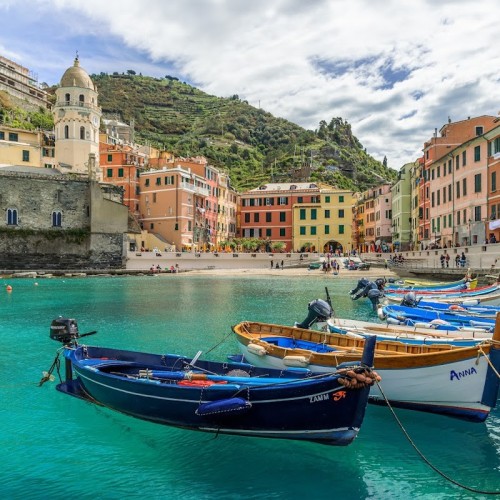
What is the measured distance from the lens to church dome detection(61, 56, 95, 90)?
76375mm

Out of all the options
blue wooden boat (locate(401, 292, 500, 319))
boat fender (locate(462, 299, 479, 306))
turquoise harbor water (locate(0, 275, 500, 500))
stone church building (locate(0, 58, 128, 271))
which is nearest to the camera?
turquoise harbor water (locate(0, 275, 500, 500))

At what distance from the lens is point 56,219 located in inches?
2584

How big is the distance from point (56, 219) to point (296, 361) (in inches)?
2356

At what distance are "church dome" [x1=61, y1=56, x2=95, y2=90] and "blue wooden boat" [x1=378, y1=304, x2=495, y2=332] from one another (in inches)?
2667

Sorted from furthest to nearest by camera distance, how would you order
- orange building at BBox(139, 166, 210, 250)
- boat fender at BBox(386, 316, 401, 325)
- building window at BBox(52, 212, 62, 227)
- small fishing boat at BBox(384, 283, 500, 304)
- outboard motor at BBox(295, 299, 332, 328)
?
orange building at BBox(139, 166, 210, 250)
building window at BBox(52, 212, 62, 227)
small fishing boat at BBox(384, 283, 500, 304)
boat fender at BBox(386, 316, 401, 325)
outboard motor at BBox(295, 299, 332, 328)

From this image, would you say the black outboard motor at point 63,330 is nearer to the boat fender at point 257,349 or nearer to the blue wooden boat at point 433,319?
the boat fender at point 257,349

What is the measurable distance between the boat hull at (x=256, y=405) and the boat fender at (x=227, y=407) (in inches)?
0.7

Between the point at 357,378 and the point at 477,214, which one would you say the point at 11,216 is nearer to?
the point at 477,214

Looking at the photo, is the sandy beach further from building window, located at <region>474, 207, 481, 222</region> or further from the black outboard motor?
the black outboard motor

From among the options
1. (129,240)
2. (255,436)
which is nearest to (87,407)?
(255,436)

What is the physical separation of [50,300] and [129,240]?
36.1m

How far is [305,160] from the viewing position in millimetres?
129500

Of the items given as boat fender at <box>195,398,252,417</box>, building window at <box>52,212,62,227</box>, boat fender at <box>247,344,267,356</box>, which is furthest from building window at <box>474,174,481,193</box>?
building window at <box>52,212,62,227</box>

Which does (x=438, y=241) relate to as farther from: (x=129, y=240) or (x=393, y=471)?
(x=393, y=471)
